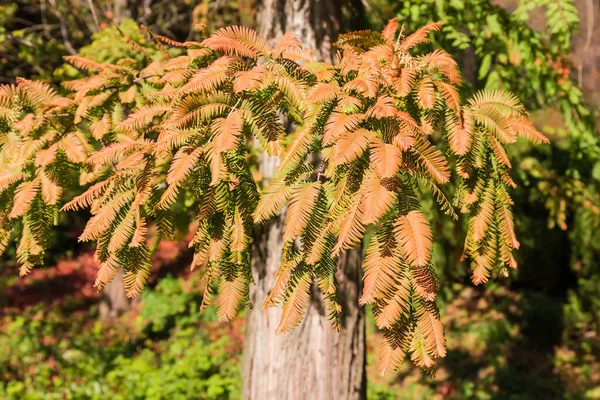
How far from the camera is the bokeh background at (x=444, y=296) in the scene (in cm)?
346

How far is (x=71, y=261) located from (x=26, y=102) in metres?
12.2

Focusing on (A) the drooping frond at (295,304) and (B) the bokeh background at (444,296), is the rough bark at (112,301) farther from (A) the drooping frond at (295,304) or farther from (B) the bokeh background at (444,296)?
(A) the drooping frond at (295,304)

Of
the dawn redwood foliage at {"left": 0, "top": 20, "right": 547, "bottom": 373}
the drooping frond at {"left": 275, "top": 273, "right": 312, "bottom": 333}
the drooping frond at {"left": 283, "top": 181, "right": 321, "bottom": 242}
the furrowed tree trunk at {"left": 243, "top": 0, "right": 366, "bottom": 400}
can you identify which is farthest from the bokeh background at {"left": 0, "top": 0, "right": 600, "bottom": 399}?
the drooping frond at {"left": 275, "top": 273, "right": 312, "bottom": 333}

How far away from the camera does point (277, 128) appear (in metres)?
1.76

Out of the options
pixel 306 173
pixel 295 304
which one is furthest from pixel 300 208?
pixel 295 304

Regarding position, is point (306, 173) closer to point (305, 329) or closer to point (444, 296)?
point (305, 329)

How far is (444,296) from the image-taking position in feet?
30.7

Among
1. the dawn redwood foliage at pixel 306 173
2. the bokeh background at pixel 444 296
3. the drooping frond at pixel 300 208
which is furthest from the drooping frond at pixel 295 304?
the bokeh background at pixel 444 296

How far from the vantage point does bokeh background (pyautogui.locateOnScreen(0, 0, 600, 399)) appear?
3.46 m

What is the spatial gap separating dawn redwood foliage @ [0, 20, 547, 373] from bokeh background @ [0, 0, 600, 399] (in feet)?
4.54

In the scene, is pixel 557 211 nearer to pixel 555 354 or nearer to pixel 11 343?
pixel 555 354

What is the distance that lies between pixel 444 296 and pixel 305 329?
7122 mm

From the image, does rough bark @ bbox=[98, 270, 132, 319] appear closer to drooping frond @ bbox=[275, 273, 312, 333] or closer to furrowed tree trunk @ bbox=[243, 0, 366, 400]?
furrowed tree trunk @ bbox=[243, 0, 366, 400]

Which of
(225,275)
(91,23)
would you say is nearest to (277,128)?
(225,275)
